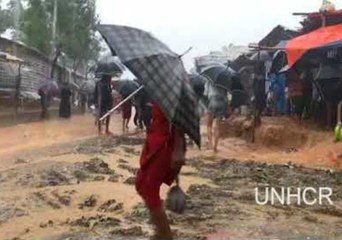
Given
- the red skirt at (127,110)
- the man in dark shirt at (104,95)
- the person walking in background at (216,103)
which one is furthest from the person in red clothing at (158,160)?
the red skirt at (127,110)

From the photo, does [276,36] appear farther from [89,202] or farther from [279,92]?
[89,202]

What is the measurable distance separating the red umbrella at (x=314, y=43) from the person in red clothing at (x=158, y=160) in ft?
30.1

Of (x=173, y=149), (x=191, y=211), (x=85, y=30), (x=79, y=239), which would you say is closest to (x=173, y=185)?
(x=173, y=149)

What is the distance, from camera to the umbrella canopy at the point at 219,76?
13.7m

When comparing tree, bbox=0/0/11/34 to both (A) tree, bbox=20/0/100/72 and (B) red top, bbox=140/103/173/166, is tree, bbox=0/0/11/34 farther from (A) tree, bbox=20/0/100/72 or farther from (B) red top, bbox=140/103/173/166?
(B) red top, bbox=140/103/173/166

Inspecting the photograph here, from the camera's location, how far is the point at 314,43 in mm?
14516

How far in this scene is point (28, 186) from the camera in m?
8.55

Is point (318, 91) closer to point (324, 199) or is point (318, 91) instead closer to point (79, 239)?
point (324, 199)

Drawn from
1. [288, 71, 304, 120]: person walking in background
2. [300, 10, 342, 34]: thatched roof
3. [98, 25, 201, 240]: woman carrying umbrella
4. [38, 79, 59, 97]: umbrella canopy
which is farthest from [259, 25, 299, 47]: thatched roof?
[98, 25, 201, 240]: woman carrying umbrella

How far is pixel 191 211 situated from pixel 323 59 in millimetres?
9409

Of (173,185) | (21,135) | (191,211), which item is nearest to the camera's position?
(173,185)

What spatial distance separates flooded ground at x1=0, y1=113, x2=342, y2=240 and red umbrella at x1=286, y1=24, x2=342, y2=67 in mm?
2078

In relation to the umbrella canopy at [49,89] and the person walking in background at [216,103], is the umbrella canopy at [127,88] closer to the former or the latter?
the person walking in background at [216,103]

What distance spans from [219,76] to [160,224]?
28.0 ft
